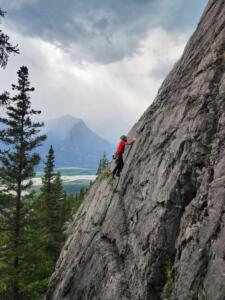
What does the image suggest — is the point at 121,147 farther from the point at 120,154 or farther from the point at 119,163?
the point at 119,163

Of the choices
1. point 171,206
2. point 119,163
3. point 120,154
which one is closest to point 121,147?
point 120,154

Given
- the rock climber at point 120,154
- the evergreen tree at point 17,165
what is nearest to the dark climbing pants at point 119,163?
the rock climber at point 120,154

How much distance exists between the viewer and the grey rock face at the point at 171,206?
10.8m

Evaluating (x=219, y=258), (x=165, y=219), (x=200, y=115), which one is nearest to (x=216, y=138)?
(x=200, y=115)

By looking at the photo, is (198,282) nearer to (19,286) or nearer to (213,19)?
(213,19)

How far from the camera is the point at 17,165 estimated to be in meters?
26.8

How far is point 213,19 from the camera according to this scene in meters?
17.9

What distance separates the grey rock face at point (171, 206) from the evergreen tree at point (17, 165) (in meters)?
6.37

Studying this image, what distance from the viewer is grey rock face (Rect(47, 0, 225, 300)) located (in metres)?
10.8

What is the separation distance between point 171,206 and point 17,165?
17.4 m

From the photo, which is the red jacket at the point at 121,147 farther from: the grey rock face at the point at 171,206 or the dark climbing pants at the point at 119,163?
the grey rock face at the point at 171,206

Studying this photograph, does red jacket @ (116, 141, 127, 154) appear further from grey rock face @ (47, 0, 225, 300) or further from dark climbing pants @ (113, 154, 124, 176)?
grey rock face @ (47, 0, 225, 300)

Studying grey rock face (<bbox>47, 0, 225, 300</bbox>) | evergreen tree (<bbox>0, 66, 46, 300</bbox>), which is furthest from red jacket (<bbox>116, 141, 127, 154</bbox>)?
evergreen tree (<bbox>0, 66, 46, 300</bbox>)

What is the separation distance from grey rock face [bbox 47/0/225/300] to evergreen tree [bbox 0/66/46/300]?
20.9ft
